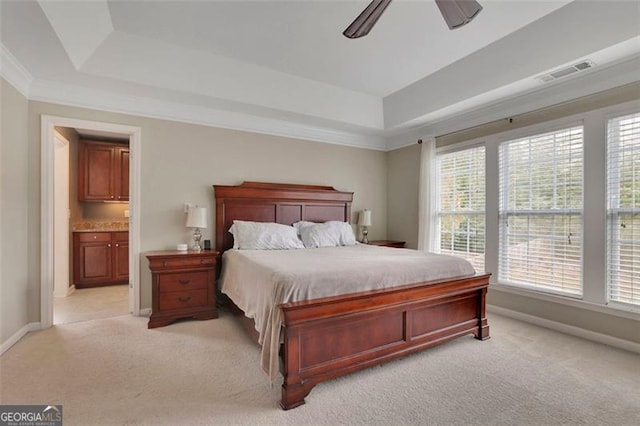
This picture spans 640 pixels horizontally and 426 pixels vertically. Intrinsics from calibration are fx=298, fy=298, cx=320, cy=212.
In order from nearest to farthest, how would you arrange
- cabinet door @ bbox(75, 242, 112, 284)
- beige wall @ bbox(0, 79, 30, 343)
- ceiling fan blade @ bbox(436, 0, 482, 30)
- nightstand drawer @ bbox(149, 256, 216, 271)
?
ceiling fan blade @ bbox(436, 0, 482, 30)
beige wall @ bbox(0, 79, 30, 343)
nightstand drawer @ bbox(149, 256, 216, 271)
cabinet door @ bbox(75, 242, 112, 284)

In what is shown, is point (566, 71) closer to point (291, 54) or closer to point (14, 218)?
point (291, 54)

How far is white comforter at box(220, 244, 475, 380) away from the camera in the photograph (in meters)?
2.06

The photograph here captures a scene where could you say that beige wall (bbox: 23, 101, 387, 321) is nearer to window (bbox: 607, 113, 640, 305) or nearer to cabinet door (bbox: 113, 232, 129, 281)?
cabinet door (bbox: 113, 232, 129, 281)

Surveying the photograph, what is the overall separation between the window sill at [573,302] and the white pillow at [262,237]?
264 centimetres

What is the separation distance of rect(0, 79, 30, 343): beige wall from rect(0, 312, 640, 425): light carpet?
0.34m

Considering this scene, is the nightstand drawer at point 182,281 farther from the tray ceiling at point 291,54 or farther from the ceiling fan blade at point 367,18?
the ceiling fan blade at point 367,18

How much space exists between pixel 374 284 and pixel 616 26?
9.29 ft

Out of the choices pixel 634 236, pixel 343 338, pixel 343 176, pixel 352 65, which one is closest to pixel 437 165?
pixel 343 176

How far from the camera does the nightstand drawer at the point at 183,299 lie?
10.8 ft

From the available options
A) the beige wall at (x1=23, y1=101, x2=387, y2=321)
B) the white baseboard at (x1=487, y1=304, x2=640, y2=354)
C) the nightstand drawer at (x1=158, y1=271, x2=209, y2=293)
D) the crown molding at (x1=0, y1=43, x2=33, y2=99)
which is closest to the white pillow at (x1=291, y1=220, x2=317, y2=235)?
the beige wall at (x1=23, y1=101, x2=387, y2=321)

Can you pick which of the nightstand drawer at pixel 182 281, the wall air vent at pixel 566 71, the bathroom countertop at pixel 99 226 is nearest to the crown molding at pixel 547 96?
the wall air vent at pixel 566 71

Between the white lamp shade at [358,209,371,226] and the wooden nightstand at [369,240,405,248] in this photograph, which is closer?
the wooden nightstand at [369,240,405,248]

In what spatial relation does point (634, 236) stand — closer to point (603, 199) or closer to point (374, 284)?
point (603, 199)

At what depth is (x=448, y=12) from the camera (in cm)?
194
